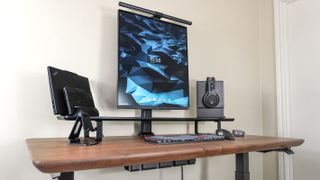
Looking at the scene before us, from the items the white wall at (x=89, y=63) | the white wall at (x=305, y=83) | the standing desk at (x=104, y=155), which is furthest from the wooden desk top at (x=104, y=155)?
the white wall at (x=305, y=83)

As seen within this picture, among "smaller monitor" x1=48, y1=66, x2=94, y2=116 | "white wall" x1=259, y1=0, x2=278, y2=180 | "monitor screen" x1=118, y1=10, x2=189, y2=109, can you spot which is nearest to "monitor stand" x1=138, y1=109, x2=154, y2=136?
"monitor screen" x1=118, y1=10, x2=189, y2=109

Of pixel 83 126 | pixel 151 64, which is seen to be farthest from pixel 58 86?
pixel 151 64

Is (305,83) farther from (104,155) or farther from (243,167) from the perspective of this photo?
(104,155)

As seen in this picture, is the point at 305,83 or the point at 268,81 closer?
the point at 305,83

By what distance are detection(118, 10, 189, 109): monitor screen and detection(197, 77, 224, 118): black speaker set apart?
0.09 metres

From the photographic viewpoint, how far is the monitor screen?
1.42 m

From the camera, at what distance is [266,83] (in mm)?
2248

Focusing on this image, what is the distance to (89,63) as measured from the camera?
4.69 feet

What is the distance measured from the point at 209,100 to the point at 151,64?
1.42 ft

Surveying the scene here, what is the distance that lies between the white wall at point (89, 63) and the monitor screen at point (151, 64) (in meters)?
0.13

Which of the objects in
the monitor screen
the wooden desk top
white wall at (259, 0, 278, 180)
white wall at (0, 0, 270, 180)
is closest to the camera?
the wooden desk top

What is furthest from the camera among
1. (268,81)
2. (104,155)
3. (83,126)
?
(268,81)

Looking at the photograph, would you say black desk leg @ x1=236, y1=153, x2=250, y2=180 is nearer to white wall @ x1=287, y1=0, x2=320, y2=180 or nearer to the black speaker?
the black speaker

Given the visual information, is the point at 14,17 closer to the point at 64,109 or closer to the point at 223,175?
the point at 64,109
